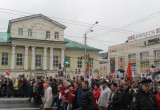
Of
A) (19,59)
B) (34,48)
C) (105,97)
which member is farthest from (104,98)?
(19,59)

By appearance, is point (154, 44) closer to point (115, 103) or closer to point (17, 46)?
point (17, 46)

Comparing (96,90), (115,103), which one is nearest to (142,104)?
(115,103)

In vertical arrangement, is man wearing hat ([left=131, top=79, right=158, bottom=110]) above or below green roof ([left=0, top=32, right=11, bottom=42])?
below

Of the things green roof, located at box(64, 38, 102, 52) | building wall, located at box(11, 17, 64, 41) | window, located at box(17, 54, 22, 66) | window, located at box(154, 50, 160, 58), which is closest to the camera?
window, located at box(17, 54, 22, 66)

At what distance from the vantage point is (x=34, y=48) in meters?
52.6

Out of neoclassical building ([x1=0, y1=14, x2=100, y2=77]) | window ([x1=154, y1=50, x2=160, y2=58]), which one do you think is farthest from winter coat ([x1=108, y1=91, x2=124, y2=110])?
window ([x1=154, y1=50, x2=160, y2=58])

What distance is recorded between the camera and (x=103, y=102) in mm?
11227

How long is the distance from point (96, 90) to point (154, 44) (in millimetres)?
64353

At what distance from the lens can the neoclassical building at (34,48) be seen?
169 feet

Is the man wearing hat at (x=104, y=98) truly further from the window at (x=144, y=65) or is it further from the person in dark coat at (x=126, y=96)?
the window at (x=144, y=65)

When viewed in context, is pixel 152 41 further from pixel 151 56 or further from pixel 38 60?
pixel 38 60

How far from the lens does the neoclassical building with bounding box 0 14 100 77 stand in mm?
51469

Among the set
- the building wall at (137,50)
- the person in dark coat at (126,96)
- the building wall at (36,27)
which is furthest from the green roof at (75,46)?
the person in dark coat at (126,96)

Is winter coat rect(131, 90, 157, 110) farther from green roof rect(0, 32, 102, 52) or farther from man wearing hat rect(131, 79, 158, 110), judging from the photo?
green roof rect(0, 32, 102, 52)
